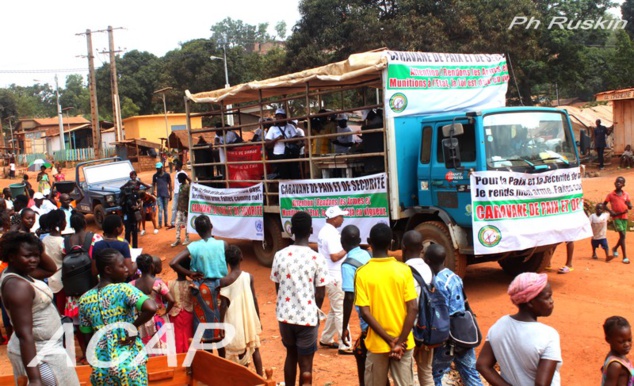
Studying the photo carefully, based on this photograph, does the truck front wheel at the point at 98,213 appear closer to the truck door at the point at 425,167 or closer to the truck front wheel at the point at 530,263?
the truck door at the point at 425,167

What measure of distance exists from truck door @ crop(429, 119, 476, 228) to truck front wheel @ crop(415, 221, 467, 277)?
0.76ft

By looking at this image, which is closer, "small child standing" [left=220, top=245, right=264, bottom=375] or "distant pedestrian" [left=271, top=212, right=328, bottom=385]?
"distant pedestrian" [left=271, top=212, right=328, bottom=385]

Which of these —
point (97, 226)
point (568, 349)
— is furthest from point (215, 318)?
point (97, 226)

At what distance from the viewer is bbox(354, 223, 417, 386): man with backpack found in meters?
4.12

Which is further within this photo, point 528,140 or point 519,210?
point 528,140

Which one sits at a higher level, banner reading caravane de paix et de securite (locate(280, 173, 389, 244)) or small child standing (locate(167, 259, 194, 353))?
banner reading caravane de paix et de securite (locate(280, 173, 389, 244))

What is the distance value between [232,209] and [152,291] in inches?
241

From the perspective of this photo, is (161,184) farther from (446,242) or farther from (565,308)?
(565,308)

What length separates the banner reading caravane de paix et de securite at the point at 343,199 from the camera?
8781 mm

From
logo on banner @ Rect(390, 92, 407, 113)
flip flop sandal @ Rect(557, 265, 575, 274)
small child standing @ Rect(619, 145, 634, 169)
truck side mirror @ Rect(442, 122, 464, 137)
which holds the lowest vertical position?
flip flop sandal @ Rect(557, 265, 575, 274)

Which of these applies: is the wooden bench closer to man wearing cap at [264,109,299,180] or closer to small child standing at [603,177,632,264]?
man wearing cap at [264,109,299,180]

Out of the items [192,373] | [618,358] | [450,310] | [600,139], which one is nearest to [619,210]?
[450,310]

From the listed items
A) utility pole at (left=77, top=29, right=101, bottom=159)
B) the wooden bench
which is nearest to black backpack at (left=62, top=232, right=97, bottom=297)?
the wooden bench

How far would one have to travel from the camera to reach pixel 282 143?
10.4 meters
